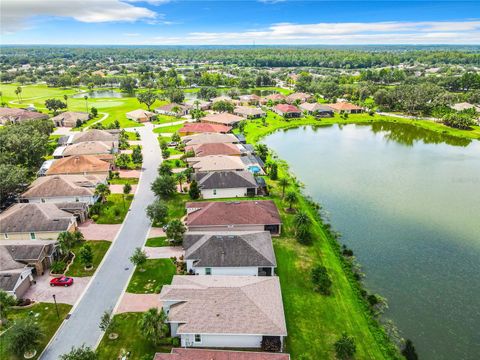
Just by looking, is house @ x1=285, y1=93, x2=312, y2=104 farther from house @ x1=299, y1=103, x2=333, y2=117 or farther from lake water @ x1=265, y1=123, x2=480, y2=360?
lake water @ x1=265, y1=123, x2=480, y2=360

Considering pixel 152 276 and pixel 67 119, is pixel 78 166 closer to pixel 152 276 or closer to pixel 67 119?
pixel 152 276

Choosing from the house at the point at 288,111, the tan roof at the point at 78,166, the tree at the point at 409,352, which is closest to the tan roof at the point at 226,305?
the tree at the point at 409,352

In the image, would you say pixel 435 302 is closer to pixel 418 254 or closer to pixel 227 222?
pixel 418 254

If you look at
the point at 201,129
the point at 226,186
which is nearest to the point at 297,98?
the point at 201,129

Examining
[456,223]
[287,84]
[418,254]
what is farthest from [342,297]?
[287,84]

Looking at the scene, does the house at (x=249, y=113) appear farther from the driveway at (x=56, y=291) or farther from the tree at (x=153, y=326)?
the tree at (x=153, y=326)
